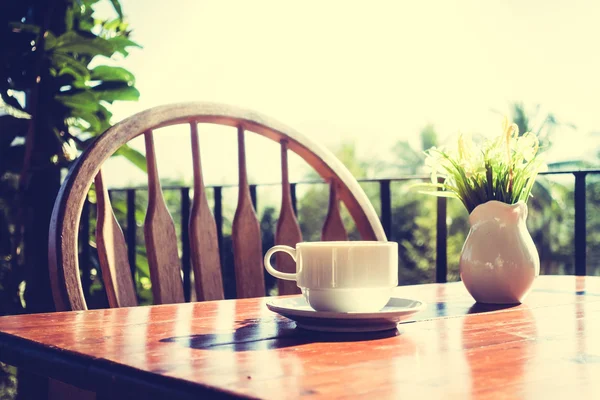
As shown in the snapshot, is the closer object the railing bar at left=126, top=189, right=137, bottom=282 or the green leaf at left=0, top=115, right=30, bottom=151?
the green leaf at left=0, top=115, right=30, bottom=151

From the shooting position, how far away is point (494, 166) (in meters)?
0.92

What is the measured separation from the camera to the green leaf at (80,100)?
2252 millimetres

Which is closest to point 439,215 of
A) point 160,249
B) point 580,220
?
point 580,220

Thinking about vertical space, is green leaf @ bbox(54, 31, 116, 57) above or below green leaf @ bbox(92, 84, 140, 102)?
above

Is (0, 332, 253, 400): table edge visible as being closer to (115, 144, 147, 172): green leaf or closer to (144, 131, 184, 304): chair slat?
(144, 131, 184, 304): chair slat

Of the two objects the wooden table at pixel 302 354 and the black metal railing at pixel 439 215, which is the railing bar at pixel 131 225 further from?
the wooden table at pixel 302 354

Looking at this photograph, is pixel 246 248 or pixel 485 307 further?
pixel 246 248

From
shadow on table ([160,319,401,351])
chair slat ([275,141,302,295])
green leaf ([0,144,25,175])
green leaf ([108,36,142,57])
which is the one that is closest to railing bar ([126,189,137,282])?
green leaf ([0,144,25,175])

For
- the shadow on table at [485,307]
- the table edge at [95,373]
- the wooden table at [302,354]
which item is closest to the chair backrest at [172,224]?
the wooden table at [302,354]

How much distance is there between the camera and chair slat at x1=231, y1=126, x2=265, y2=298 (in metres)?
1.11

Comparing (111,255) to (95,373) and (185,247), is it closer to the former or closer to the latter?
(95,373)

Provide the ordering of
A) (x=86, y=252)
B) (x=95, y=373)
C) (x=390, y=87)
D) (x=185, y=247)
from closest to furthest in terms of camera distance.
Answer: (x=95, y=373), (x=86, y=252), (x=185, y=247), (x=390, y=87)

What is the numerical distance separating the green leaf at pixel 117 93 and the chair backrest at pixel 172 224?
1.38 meters

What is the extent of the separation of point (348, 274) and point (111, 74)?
1954 millimetres
